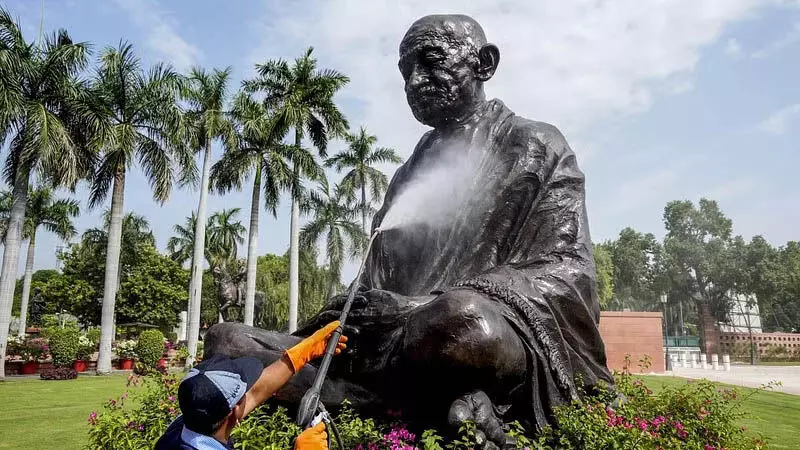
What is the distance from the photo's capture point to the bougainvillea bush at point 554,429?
3.04 metres

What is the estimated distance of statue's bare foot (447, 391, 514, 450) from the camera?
2.89 meters

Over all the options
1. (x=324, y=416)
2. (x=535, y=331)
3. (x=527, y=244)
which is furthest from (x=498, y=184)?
(x=324, y=416)

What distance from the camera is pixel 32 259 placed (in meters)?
32.6

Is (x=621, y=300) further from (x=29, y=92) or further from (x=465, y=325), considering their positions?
(x=465, y=325)

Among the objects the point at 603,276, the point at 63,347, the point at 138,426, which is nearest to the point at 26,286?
the point at 63,347

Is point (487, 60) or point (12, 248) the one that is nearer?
point (487, 60)

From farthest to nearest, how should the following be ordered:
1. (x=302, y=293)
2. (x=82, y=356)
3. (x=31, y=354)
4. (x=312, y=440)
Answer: (x=302, y=293)
(x=82, y=356)
(x=31, y=354)
(x=312, y=440)

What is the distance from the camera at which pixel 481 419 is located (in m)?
2.96

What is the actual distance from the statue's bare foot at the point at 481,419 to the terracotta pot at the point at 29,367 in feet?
70.0

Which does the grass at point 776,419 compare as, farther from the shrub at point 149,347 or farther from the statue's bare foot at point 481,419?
the shrub at point 149,347

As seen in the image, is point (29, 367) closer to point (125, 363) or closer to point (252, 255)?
point (125, 363)

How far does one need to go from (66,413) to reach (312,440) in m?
9.28

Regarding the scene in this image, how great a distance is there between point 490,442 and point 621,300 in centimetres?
5991

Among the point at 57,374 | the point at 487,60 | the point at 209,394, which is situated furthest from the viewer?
the point at 57,374
